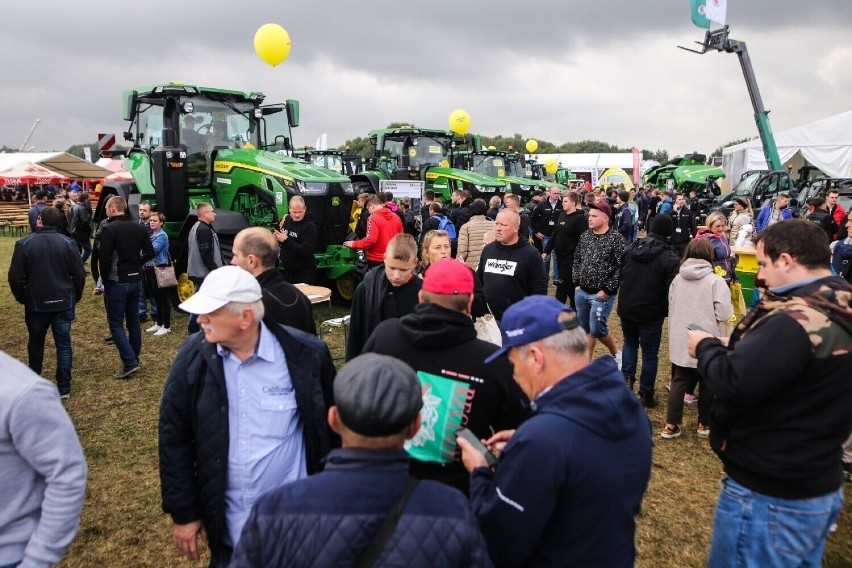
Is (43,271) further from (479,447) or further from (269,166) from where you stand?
(479,447)

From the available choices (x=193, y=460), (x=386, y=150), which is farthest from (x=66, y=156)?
(x=193, y=460)

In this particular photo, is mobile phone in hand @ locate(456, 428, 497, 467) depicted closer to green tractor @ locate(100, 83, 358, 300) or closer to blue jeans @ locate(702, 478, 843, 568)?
blue jeans @ locate(702, 478, 843, 568)

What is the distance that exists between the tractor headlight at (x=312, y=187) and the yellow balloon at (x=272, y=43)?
103 inches

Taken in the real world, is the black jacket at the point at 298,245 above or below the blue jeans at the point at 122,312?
above

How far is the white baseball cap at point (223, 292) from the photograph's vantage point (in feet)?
7.00

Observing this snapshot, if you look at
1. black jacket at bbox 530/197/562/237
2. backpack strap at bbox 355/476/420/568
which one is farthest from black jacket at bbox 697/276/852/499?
black jacket at bbox 530/197/562/237

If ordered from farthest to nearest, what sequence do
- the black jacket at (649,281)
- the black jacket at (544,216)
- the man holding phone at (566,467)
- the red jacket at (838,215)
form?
the black jacket at (544,216)
the red jacket at (838,215)
the black jacket at (649,281)
the man holding phone at (566,467)

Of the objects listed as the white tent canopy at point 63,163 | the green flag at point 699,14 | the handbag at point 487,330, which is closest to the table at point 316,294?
the handbag at point 487,330

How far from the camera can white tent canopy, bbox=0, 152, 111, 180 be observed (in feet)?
78.8

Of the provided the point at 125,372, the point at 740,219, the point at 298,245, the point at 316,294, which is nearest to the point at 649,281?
the point at 316,294

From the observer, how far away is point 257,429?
2211 millimetres

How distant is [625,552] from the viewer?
1.70 meters

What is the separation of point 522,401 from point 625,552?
0.66 meters

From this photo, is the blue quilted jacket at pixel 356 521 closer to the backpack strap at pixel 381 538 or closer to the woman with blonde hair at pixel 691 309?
Answer: the backpack strap at pixel 381 538
